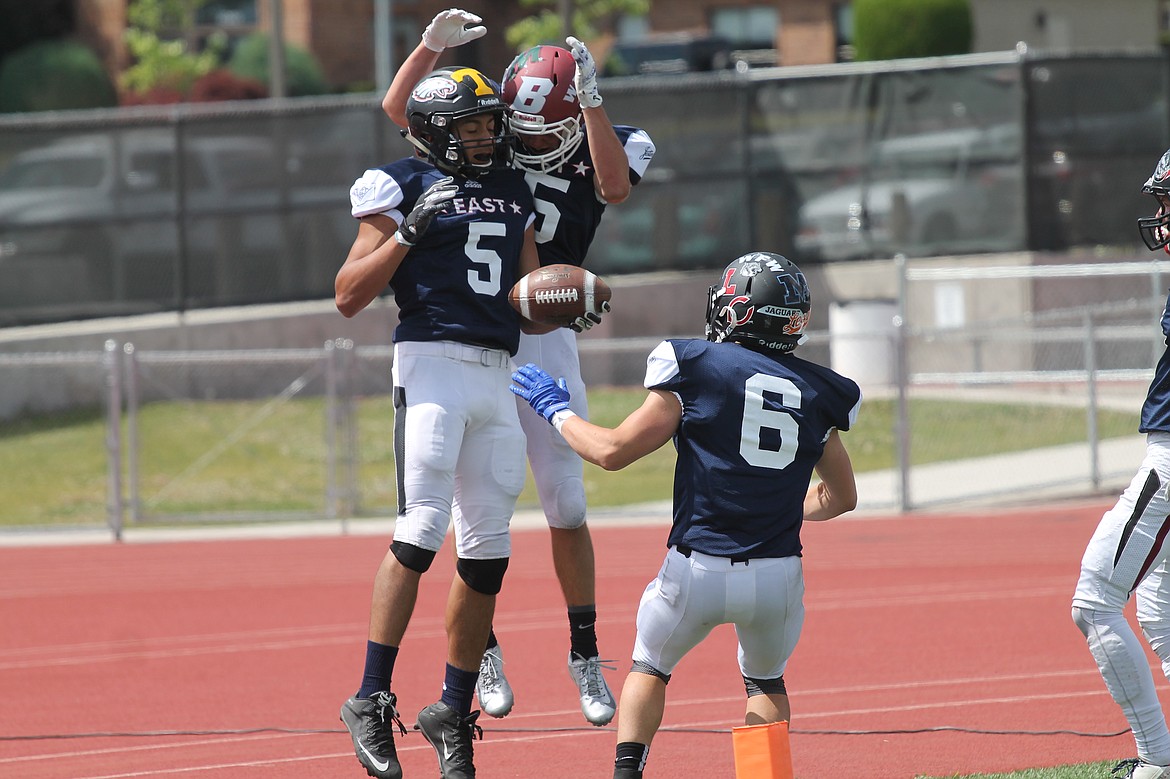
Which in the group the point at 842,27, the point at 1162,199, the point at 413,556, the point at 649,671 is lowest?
the point at 649,671

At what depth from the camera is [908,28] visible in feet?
95.9

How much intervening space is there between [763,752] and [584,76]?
2.53m

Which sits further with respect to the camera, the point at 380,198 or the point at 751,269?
the point at 380,198

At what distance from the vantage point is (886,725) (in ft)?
22.4

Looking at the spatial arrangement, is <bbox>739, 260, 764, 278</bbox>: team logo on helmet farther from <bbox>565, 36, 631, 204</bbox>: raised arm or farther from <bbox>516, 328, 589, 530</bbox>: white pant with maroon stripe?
<bbox>516, 328, 589, 530</bbox>: white pant with maroon stripe

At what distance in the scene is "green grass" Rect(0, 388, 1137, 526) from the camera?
1535 cm

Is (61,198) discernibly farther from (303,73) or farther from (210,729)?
(303,73)

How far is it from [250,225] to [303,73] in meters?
14.7

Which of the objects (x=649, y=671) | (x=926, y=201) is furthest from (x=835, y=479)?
(x=926, y=201)

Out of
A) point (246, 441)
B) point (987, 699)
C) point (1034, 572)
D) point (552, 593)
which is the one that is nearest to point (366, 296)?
point (987, 699)

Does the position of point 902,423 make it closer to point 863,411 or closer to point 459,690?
point 863,411

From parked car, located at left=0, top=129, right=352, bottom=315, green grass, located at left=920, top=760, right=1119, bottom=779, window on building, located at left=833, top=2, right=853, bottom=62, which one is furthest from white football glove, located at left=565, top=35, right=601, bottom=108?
window on building, located at left=833, top=2, right=853, bottom=62

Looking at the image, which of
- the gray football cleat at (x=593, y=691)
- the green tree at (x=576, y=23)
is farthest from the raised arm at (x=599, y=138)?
the green tree at (x=576, y=23)

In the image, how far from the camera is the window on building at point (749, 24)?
39.8 m
